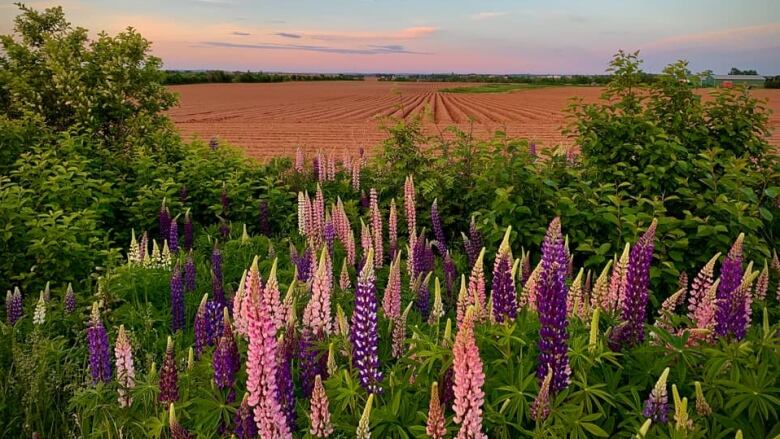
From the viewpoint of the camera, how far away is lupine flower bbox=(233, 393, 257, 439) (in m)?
2.73

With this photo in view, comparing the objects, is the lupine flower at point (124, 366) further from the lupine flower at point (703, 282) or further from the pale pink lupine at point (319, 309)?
the lupine flower at point (703, 282)

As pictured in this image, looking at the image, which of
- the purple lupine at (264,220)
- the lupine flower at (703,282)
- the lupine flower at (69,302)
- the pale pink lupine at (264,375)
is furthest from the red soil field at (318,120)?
the pale pink lupine at (264,375)

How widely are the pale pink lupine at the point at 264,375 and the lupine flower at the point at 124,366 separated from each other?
1.27m

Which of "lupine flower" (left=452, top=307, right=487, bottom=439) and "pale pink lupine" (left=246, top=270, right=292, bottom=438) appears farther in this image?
"pale pink lupine" (left=246, top=270, right=292, bottom=438)

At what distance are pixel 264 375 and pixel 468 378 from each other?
2.83 ft

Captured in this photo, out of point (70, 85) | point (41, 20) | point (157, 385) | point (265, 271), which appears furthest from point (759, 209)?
point (41, 20)

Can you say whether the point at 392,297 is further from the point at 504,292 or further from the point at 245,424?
the point at 245,424

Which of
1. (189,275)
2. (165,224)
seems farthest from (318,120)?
(189,275)

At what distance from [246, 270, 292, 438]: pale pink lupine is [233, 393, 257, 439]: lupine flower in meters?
0.14

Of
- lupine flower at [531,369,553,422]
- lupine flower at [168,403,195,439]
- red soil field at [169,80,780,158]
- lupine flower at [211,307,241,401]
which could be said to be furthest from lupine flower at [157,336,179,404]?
red soil field at [169,80,780,158]

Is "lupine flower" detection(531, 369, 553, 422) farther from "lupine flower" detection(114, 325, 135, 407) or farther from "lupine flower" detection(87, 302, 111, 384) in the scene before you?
"lupine flower" detection(87, 302, 111, 384)

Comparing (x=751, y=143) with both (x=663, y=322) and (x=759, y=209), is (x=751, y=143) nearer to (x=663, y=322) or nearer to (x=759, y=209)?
(x=759, y=209)

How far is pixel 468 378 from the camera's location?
2.26 meters

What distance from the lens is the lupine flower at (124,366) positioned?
3.47 m
